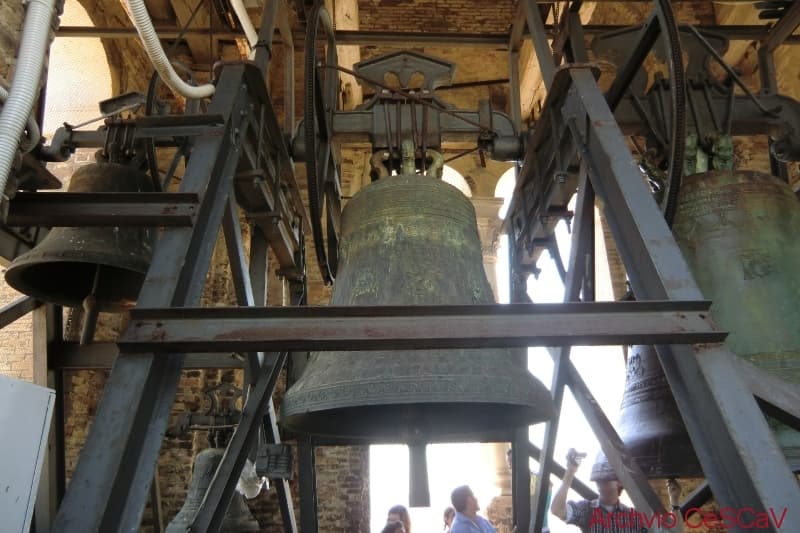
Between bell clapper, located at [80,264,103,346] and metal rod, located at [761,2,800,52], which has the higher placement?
metal rod, located at [761,2,800,52]

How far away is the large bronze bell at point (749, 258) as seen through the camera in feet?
7.50

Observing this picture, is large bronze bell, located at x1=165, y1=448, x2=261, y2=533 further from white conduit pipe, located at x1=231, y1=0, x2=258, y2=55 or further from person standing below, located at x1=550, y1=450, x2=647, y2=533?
white conduit pipe, located at x1=231, y1=0, x2=258, y2=55

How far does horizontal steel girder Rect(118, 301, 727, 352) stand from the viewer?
1.62 meters

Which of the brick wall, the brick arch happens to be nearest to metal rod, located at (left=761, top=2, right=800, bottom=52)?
the brick wall

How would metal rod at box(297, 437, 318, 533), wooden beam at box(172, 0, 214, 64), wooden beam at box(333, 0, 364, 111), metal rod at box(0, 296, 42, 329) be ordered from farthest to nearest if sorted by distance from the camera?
wooden beam at box(172, 0, 214, 64), wooden beam at box(333, 0, 364, 111), metal rod at box(0, 296, 42, 329), metal rod at box(297, 437, 318, 533)

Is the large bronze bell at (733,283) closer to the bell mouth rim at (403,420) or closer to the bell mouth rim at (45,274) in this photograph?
the bell mouth rim at (403,420)

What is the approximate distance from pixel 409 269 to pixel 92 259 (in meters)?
1.33

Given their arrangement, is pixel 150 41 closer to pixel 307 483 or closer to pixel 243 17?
pixel 243 17

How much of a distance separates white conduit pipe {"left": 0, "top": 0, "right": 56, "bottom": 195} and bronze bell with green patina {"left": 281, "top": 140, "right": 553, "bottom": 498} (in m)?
1.08

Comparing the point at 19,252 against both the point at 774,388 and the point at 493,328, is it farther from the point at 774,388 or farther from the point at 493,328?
the point at 774,388

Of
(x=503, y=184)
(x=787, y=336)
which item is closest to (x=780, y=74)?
(x=503, y=184)

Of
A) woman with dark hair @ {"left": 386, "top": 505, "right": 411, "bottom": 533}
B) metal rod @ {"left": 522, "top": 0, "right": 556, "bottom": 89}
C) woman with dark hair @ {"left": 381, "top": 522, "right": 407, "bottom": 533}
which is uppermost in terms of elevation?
metal rod @ {"left": 522, "top": 0, "right": 556, "bottom": 89}

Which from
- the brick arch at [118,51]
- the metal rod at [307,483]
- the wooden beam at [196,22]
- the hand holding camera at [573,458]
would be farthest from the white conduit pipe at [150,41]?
the brick arch at [118,51]

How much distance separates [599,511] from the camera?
11.6ft
